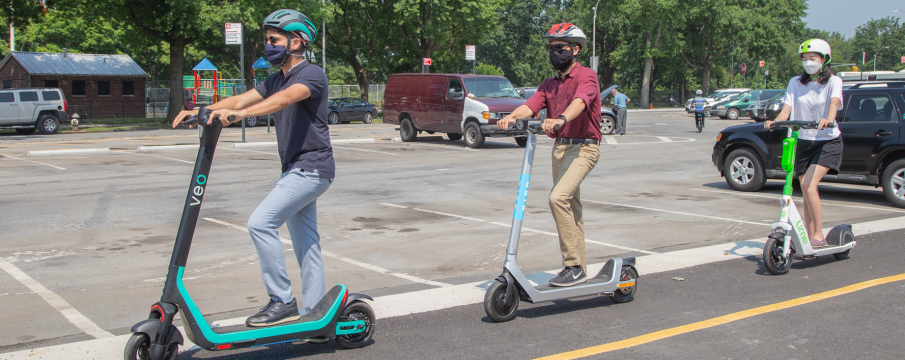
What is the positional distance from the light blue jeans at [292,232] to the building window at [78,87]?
40264 mm

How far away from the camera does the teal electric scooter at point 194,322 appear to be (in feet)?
11.2

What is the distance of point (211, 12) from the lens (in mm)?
30047

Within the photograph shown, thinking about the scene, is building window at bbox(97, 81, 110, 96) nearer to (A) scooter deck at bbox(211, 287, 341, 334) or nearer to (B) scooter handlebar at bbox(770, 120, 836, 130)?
(B) scooter handlebar at bbox(770, 120, 836, 130)

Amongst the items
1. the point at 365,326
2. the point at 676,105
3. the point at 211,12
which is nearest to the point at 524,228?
the point at 365,326

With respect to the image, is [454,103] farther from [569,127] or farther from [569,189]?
[569,189]

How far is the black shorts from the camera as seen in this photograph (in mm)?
6250

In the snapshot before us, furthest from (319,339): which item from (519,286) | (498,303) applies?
(519,286)

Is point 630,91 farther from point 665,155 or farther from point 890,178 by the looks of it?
point 890,178

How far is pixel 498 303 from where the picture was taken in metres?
4.53

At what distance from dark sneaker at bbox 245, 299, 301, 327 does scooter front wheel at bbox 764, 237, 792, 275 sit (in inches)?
148

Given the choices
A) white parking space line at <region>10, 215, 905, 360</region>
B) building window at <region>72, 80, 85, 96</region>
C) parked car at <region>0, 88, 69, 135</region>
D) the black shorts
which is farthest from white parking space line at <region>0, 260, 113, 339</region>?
building window at <region>72, 80, 85, 96</region>

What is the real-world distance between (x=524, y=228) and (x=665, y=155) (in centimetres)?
1097

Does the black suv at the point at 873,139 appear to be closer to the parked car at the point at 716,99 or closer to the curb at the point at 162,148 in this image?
the curb at the point at 162,148

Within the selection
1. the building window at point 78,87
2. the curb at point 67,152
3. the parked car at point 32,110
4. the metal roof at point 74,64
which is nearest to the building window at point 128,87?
the metal roof at point 74,64
